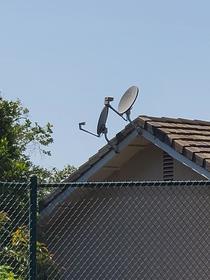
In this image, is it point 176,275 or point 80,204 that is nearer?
point 176,275

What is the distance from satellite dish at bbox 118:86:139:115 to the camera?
11.7 meters


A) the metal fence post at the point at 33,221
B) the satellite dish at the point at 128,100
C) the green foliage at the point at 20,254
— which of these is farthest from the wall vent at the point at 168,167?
the metal fence post at the point at 33,221

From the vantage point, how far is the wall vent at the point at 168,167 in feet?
38.8

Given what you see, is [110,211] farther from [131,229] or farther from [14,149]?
[14,149]

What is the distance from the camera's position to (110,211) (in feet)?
40.0

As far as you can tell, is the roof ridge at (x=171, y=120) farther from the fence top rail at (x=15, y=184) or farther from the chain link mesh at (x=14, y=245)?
the fence top rail at (x=15, y=184)

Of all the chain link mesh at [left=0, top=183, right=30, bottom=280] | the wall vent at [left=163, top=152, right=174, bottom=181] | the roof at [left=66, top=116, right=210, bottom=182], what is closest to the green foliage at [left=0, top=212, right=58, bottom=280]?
the chain link mesh at [left=0, top=183, right=30, bottom=280]

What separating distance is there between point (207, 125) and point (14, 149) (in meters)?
4.17

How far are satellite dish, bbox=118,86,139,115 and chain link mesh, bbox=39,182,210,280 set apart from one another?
3.42 ft

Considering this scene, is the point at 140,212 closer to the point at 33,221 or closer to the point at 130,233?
the point at 130,233

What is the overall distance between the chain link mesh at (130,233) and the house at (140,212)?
0.01 meters

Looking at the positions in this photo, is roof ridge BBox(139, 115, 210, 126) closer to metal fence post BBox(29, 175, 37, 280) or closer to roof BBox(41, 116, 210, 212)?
roof BBox(41, 116, 210, 212)

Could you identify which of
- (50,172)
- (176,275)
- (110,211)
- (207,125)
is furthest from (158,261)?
(50,172)

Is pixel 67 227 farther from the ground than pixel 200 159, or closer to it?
closer to it
